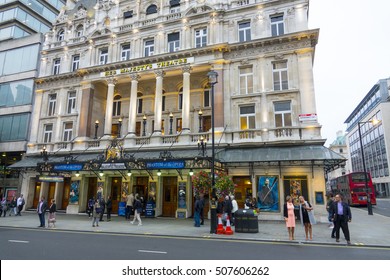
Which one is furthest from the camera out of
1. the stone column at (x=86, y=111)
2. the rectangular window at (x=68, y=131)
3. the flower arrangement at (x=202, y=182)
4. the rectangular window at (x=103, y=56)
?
the rectangular window at (x=103, y=56)

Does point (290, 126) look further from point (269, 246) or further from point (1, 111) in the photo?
point (1, 111)

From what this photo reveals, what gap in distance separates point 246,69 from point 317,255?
17.4 m

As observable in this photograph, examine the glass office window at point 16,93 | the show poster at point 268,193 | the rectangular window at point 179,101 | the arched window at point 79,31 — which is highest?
the arched window at point 79,31

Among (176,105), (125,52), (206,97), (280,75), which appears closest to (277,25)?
(280,75)

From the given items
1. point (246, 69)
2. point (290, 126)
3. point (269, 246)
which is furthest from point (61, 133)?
point (269, 246)

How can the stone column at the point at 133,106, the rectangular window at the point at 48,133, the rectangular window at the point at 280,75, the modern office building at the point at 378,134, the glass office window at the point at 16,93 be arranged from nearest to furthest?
1. the rectangular window at the point at 280,75
2. the stone column at the point at 133,106
3. the rectangular window at the point at 48,133
4. the glass office window at the point at 16,93
5. the modern office building at the point at 378,134

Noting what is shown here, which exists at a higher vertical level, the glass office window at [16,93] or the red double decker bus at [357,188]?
the glass office window at [16,93]

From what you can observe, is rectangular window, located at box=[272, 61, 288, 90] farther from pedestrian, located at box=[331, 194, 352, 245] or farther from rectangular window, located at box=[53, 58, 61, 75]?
rectangular window, located at box=[53, 58, 61, 75]

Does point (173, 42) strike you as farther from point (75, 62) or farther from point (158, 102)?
point (75, 62)

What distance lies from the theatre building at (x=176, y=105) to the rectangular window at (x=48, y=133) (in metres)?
0.11

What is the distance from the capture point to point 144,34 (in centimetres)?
2689

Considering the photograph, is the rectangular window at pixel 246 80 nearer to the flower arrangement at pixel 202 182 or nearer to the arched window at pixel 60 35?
the flower arrangement at pixel 202 182

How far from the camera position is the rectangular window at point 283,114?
21.2m

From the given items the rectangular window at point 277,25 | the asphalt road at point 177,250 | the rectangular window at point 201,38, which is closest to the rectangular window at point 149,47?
the rectangular window at point 201,38
